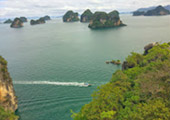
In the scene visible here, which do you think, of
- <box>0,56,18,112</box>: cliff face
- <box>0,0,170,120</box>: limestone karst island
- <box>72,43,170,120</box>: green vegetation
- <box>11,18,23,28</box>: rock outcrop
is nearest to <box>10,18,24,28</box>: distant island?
<box>11,18,23,28</box>: rock outcrop

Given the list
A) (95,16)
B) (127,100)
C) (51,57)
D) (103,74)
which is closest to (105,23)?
(95,16)

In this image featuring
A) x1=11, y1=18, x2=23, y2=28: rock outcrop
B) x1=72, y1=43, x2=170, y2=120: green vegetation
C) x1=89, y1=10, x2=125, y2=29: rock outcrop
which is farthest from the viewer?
x1=11, y1=18, x2=23, y2=28: rock outcrop

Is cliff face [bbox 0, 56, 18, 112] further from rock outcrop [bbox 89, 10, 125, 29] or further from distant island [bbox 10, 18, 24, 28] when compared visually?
distant island [bbox 10, 18, 24, 28]

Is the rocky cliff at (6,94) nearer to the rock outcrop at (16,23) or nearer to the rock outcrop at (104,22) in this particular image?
the rock outcrop at (104,22)

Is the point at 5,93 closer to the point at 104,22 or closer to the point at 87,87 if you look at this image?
the point at 87,87

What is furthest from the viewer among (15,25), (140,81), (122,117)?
(15,25)

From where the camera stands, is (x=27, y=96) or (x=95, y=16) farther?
(x=95, y=16)

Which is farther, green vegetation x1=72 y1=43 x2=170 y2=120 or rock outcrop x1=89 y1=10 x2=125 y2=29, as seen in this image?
rock outcrop x1=89 y1=10 x2=125 y2=29

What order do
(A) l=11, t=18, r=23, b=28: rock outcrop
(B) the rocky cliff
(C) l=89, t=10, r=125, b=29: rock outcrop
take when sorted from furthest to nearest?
(A) l=11, t=18, r=23, b=28: rock outcrop
(C) l=89, t=10, r=125, b=29: rock outcrop
(B) the rocky cliff

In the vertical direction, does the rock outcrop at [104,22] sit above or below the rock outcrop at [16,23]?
below

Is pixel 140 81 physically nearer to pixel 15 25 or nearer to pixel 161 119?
pixel 161 119

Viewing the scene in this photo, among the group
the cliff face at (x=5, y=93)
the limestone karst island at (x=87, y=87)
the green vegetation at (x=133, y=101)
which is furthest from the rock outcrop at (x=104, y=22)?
the green vegetation at (x=133, y=101)
